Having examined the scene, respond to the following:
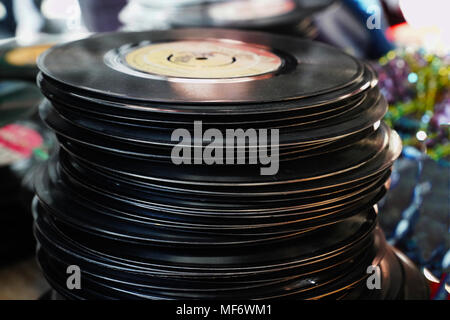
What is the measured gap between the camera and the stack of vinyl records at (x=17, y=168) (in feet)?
2.64

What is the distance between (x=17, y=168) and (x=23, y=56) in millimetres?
250

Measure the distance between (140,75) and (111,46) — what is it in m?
0.13

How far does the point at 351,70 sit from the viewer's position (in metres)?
0.55

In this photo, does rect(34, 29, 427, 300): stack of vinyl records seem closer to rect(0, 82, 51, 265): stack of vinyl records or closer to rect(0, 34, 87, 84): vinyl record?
rect(0, 82, 51, 265): stack of vinyl records

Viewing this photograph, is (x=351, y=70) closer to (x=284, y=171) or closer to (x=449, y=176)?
(x=284, y=171)

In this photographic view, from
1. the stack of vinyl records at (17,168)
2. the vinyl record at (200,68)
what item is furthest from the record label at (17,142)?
the vinyl record at (200,68)

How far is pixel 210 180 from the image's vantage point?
439 millimetres

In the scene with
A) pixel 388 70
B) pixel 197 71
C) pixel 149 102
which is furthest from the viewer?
pixel 388 70

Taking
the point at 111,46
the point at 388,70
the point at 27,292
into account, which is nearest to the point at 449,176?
the point at 388,70

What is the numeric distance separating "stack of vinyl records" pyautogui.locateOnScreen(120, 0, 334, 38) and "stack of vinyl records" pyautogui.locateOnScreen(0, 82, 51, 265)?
0.35 m

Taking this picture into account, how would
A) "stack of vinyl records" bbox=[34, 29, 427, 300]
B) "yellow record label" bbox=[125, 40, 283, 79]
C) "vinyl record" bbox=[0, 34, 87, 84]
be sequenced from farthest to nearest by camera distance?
"vinyl record" bbox=[0, 34, 87, 84] < "yellow record label" bbox=[125, 40, 283, 79] < "stack of vinyl records" bbox=[34, 29, 427, 300]

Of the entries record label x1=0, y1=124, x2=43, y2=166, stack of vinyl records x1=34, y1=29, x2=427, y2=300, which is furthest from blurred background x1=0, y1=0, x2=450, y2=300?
stack of vinyl records x1=34, y1=29, x2=427, y2=300

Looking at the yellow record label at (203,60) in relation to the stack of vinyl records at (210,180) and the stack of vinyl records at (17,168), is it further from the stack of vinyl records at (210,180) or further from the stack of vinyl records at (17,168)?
the stack of vinyl records at (17,168)

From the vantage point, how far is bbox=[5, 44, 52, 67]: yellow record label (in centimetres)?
94
